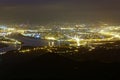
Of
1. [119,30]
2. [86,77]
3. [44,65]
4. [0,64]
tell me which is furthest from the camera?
[119,30]

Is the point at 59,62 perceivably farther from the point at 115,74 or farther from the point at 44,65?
the point at 115,74

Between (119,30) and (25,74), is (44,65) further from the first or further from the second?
(119,30)

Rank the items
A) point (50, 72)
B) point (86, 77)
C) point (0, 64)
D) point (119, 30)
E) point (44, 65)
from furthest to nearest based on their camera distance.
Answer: point (119, 30) < point (0, 64) < point (44, 65) < point (50, 72) < point (86, 77)

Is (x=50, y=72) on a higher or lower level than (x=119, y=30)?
lower

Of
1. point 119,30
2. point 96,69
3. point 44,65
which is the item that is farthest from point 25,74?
point 119,30

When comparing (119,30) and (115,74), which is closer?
(115,74)

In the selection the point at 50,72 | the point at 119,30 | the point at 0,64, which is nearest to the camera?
the point at 50,72

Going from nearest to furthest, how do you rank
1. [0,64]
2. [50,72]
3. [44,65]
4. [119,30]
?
[50,72], [44,65], [0,64], [119,30]

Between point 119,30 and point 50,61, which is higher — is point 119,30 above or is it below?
above

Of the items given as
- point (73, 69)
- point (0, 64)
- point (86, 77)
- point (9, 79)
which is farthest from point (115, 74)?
point (0, 64)
